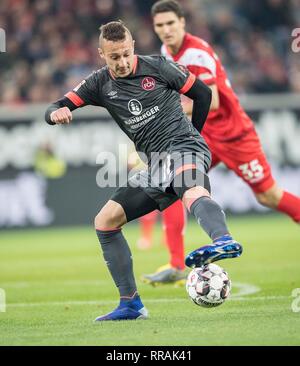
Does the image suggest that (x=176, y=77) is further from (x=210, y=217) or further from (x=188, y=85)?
(x=210, y=217)

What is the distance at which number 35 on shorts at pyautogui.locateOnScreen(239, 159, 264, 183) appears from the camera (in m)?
9.37

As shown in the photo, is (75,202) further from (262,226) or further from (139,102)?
(139,102)

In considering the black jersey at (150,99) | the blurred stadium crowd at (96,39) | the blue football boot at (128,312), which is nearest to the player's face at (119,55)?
the black jersey at (150,99)

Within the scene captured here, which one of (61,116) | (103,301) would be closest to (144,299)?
(103,301)

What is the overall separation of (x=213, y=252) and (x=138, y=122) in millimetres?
1463

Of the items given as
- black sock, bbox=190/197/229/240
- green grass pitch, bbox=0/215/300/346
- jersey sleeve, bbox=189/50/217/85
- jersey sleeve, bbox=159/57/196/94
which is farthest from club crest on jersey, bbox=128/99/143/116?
jersey sleeve, bbox=189/50/217/85

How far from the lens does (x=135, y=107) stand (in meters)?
6.64

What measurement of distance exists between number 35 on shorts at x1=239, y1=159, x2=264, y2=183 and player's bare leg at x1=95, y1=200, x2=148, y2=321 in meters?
2.88

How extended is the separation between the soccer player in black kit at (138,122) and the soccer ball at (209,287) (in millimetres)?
599

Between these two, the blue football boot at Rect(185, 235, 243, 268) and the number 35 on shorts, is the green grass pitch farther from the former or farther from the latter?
the number 35 on shorts

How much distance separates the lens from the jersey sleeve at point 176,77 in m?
6.69

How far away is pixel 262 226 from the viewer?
16.0 meters

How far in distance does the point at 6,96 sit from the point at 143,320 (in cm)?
1153
